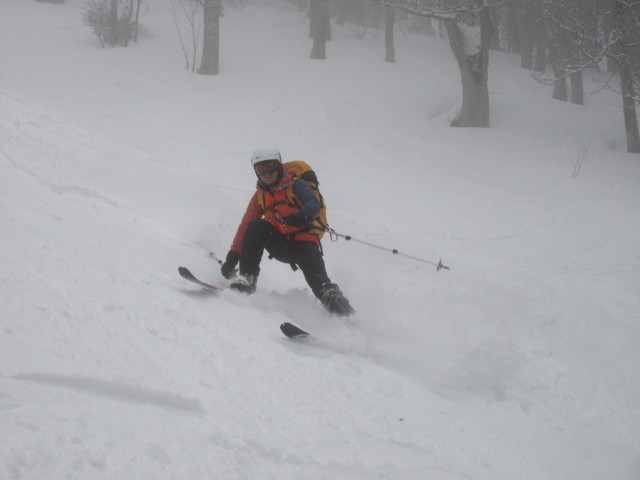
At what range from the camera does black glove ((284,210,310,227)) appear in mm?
4094

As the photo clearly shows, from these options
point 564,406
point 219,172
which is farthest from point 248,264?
point 219,172

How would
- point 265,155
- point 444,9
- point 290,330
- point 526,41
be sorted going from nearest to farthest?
1. point 290,330
2. point 265,155
3. point 444,9
4. point 526,41

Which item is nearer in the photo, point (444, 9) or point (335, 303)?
point (335, 303)

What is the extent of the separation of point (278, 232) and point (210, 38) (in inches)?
436

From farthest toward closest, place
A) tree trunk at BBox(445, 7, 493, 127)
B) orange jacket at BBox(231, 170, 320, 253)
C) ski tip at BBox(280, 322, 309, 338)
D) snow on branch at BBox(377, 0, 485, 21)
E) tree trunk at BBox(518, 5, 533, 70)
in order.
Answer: tree trunk at BBox(518, 5, 533, 70)
tree trunk at BBox(445, 7, 493, 127)
snow on branch at BBox(377, 0, 485, 21)
orange jacket at BBox(231, 170, 320, 253)
ski tip at BBox(280, 322, 309, 338)

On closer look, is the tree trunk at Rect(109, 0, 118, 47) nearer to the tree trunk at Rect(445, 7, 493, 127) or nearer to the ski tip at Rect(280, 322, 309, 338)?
the tree trunk at Rect(445, 7, 493, 127)

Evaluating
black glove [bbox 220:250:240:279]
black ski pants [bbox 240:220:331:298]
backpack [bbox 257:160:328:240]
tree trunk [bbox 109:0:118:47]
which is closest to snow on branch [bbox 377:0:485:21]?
backpack [bbox 257:160:328:240]

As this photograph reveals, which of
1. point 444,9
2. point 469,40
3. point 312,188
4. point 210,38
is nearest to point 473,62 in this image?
point 469,40

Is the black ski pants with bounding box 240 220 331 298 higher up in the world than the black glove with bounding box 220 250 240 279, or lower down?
higher up

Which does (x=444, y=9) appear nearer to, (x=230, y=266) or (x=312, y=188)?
(x=312, y=188)

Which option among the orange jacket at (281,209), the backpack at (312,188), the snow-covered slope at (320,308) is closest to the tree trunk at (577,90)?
the snow-covered slope at (320,308)

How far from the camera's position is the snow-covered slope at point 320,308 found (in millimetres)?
2037

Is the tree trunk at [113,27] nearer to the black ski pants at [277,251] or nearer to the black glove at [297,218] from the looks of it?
the black ski pants at [277,251]

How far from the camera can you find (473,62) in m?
10.9
